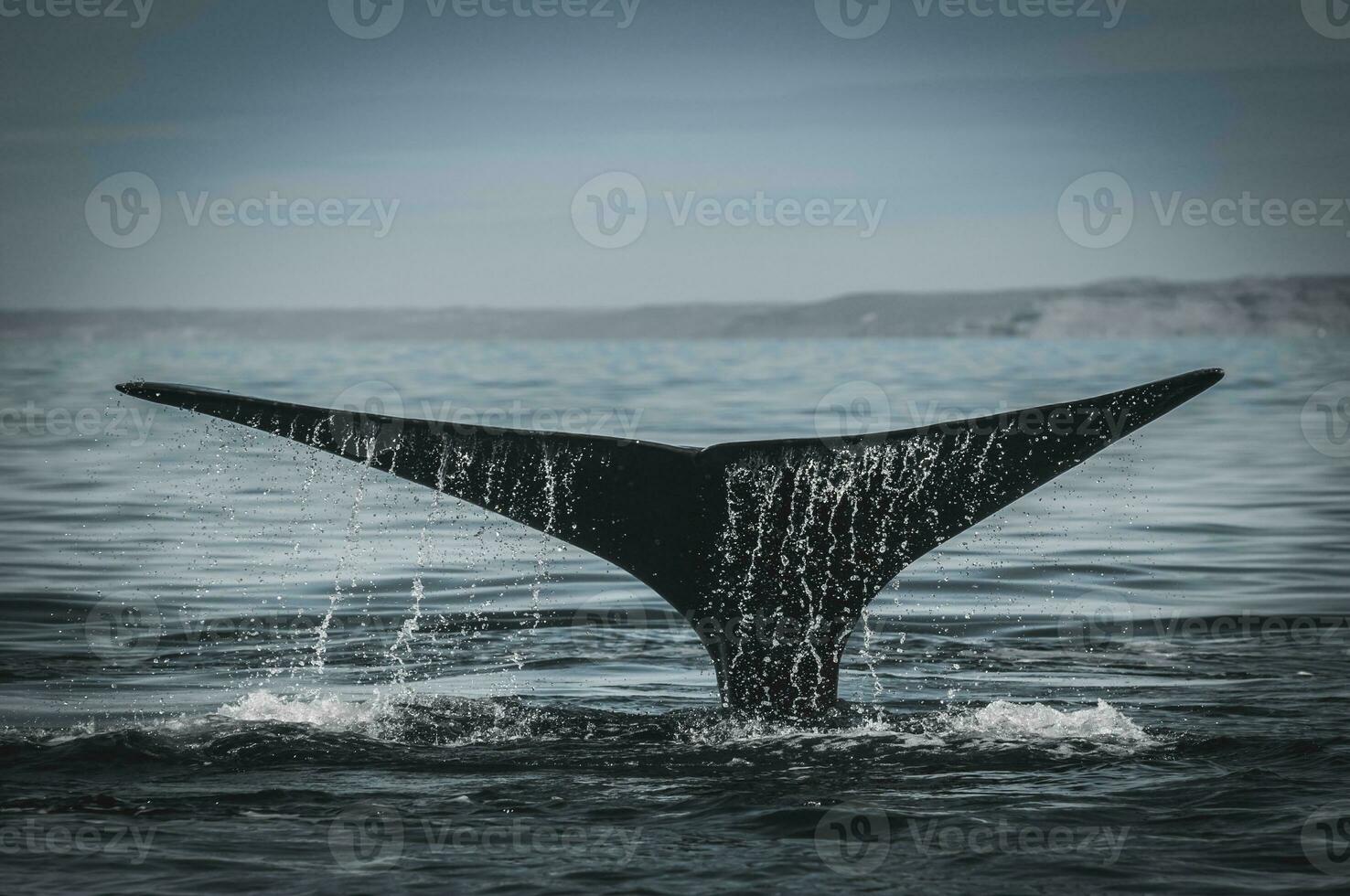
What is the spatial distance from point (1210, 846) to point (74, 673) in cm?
637

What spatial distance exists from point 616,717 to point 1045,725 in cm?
201

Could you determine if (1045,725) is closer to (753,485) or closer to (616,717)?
(616,717)

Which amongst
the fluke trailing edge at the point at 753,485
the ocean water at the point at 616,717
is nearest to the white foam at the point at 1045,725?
the ocean water at the point at 616,717

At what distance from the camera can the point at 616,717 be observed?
713 centimetres

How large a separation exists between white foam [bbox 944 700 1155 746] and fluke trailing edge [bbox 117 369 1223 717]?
48.7 inches

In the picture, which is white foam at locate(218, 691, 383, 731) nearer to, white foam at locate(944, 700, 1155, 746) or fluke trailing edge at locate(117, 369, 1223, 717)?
fluke trailing edge at locate(117, 369, 1223, 717)

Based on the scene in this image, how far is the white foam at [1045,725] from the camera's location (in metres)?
6.55

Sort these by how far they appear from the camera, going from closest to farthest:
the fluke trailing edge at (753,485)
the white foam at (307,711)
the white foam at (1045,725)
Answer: the fluke trailing edge at (753,485) → the white foam at (1045,725) → the white foam at (307,711)

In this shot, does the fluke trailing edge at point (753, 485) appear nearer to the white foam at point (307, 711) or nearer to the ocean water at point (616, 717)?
the ocean water at point (616, 717)

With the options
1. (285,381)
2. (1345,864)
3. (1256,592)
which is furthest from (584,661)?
(285,381)

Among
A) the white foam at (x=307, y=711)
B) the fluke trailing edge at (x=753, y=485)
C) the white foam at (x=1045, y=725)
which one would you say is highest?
the fluke trailing edge at (x=753, y=485)

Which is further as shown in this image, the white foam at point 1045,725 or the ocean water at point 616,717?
the white foam at point 1045,725

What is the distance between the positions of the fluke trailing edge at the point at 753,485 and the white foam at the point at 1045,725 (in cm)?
124

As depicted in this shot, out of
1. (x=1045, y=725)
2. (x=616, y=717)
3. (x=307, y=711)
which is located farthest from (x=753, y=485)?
(x=307, y=711)
